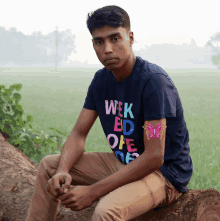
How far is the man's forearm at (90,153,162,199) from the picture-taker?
2176 mm

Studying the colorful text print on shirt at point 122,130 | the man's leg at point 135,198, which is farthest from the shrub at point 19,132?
the man's leg at point 135,198

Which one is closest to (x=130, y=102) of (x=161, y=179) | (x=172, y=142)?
(x=172, y=142)

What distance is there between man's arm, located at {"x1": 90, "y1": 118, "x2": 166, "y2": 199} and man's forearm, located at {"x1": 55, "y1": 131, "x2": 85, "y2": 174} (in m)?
0.43

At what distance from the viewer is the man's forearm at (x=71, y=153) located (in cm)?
254

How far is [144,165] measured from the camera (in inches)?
85.6

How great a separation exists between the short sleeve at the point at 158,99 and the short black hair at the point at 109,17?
492 millimetres

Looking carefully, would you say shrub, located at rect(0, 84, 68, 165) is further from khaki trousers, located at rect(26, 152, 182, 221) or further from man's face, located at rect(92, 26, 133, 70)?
man's face, located at rect(92, 26, 133, 70)

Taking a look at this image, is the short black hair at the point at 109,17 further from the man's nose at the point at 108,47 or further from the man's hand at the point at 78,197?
the man's hand at the point at 78,197

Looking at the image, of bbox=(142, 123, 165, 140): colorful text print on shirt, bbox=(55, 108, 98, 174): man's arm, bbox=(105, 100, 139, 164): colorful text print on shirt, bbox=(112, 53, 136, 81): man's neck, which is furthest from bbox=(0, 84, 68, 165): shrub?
bbox=(142, 123, 165, 140): colorful text print on shirt

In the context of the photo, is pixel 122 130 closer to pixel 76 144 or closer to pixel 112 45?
pixel 76 144

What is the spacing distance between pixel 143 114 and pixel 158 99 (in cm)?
23

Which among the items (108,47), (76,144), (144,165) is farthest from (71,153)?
(108,47)

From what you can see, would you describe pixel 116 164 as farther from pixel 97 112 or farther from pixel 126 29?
pixel 126 29

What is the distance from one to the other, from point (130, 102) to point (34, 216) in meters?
1.22
